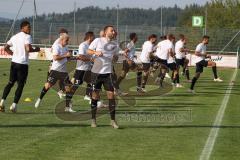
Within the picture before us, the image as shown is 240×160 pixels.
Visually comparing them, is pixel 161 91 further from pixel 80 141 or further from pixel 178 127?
pixel 80 141

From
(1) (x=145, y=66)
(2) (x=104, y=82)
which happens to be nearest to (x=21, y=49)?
(2) (x=104, y=82)

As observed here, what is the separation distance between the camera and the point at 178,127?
13.8m

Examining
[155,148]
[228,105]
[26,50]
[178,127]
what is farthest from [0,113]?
[228,105]

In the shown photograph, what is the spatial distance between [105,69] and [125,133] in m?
1.52

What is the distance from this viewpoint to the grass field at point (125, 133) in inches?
408

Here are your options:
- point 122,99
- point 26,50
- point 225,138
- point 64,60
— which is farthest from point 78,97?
point 225,138

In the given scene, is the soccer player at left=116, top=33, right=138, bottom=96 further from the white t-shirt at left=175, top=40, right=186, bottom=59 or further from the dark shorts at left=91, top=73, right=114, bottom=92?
the dark shorts at left=91, top=73, right=114, bottom=92

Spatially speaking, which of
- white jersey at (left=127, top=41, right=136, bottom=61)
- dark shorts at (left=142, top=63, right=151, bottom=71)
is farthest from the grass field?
dark shorts at (left=142, top=63, right=151, bottom=71)

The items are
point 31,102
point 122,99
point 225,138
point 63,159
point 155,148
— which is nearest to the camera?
point 63,159

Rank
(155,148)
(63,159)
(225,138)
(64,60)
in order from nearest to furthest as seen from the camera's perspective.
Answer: (63,159), (155,148), (225,138), (64,60)

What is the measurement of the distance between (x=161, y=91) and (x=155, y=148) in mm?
12841

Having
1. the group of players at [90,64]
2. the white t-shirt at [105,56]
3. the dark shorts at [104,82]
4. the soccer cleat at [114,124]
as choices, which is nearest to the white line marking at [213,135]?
the soccer cleat at [114,124]

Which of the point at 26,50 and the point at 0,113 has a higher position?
the point at 26,50

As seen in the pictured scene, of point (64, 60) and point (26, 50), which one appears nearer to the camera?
point (26, 50)
